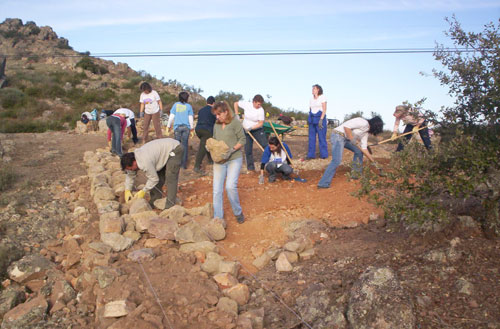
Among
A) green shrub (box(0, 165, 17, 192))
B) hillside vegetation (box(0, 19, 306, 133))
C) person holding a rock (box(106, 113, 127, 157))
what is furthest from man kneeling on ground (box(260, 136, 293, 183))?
hillside vegetation (box(0, 19, 306, 133))

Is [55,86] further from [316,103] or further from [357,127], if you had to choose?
[357,127]

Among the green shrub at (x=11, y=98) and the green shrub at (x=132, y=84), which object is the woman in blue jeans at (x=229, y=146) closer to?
the green shrub at (x=11, y=98)

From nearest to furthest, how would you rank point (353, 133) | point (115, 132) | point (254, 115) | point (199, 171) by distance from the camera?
point (353, 133), point (254, 115), point (199, 171), point (115, 132)

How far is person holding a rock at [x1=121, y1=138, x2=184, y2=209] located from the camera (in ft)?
18.5

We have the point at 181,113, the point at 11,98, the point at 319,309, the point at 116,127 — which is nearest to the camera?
the point at 319,309

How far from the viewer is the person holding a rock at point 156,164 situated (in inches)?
222

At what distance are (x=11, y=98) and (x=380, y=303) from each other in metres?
20.1

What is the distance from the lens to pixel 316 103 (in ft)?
28.6

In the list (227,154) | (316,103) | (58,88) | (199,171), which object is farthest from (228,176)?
(58,88)

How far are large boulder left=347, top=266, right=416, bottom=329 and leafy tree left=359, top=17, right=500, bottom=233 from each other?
714 mm

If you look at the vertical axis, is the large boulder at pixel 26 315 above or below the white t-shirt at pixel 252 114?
below

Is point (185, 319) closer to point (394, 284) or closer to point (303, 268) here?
point (303, 268)

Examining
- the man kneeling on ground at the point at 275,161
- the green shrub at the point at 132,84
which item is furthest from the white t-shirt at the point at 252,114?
the green shrub at the point at 132,84

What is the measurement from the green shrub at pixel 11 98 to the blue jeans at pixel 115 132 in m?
12.0
